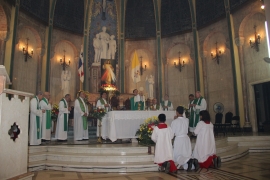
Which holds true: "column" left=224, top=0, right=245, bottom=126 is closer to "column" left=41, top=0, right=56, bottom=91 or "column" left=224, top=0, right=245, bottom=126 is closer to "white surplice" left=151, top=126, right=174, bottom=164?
"white surplice" left=151, top=126, right=174, bottom=164

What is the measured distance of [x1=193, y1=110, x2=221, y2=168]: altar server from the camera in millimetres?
5715

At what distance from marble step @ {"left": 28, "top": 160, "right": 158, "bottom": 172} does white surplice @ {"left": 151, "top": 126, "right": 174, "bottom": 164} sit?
0.33 meters

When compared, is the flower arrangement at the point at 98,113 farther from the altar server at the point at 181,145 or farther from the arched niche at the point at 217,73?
the arched niche at the point at 217,73

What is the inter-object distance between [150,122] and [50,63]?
31.8 ft

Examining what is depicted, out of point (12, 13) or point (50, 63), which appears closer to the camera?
point (12, 13)

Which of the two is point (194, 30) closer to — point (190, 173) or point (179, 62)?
point (179, 62)

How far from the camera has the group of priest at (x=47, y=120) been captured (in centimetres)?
708

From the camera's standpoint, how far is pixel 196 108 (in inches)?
354

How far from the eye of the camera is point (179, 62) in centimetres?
1540

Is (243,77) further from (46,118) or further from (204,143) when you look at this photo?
(46,118)

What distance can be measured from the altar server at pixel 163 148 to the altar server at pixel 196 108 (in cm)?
367

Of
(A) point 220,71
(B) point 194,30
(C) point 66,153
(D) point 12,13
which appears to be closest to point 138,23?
(B) point 194,30

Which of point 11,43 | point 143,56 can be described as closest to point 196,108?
point 143,56

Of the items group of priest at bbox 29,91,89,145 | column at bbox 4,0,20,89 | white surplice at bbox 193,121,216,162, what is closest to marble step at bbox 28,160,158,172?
white surplice at bbox 193,121,216,162
